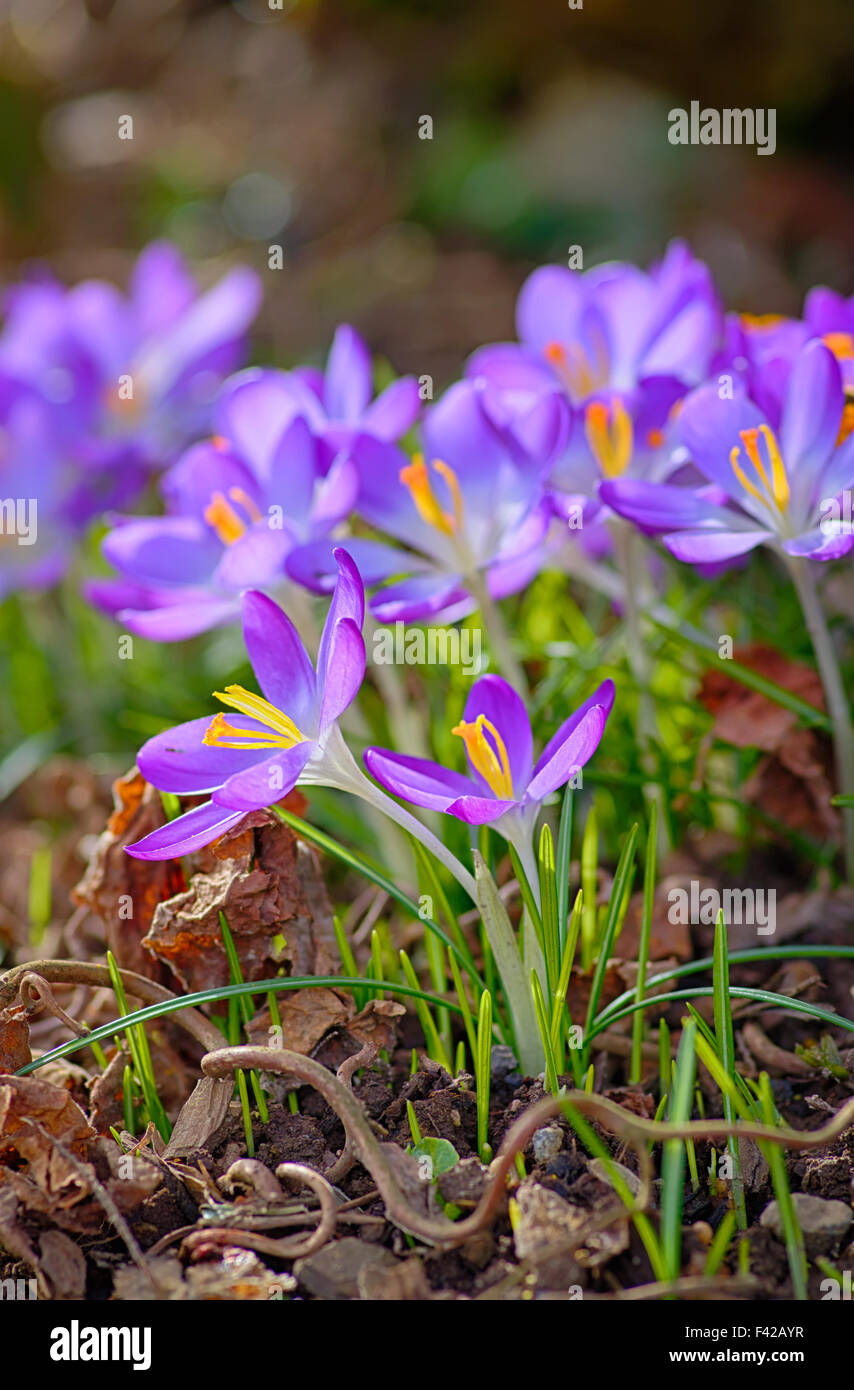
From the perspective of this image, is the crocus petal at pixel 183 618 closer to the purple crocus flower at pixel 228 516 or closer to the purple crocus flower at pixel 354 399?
the purple crocus flower at pixel 228 516

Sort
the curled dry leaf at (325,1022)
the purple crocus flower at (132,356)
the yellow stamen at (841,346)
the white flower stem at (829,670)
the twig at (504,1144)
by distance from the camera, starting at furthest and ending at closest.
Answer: the purple crocus flower at (132,356), the yellow stamen at (841,346), the white flower stem at (829,670), the curled dry leaf at (325,1022), the twig at (504,1144)

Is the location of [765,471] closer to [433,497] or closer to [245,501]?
[433,497]

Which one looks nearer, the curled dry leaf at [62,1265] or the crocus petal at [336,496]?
the curled dry leaf at [62,1265]

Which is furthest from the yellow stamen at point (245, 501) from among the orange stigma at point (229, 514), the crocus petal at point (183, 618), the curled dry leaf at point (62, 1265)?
the curled dry leaf at point (62, 1265)

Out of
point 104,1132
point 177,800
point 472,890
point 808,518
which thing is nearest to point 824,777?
point 808,518

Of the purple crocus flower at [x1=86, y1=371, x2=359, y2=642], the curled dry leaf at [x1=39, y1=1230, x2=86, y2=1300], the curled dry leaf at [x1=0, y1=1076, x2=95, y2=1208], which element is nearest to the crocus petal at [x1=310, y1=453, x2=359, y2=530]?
the purple crocus flower at [x1=86, y1=371, x2=359, y2=642]

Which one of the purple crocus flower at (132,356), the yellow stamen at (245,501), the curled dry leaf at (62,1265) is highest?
the purple crocus flower at (132,356)
